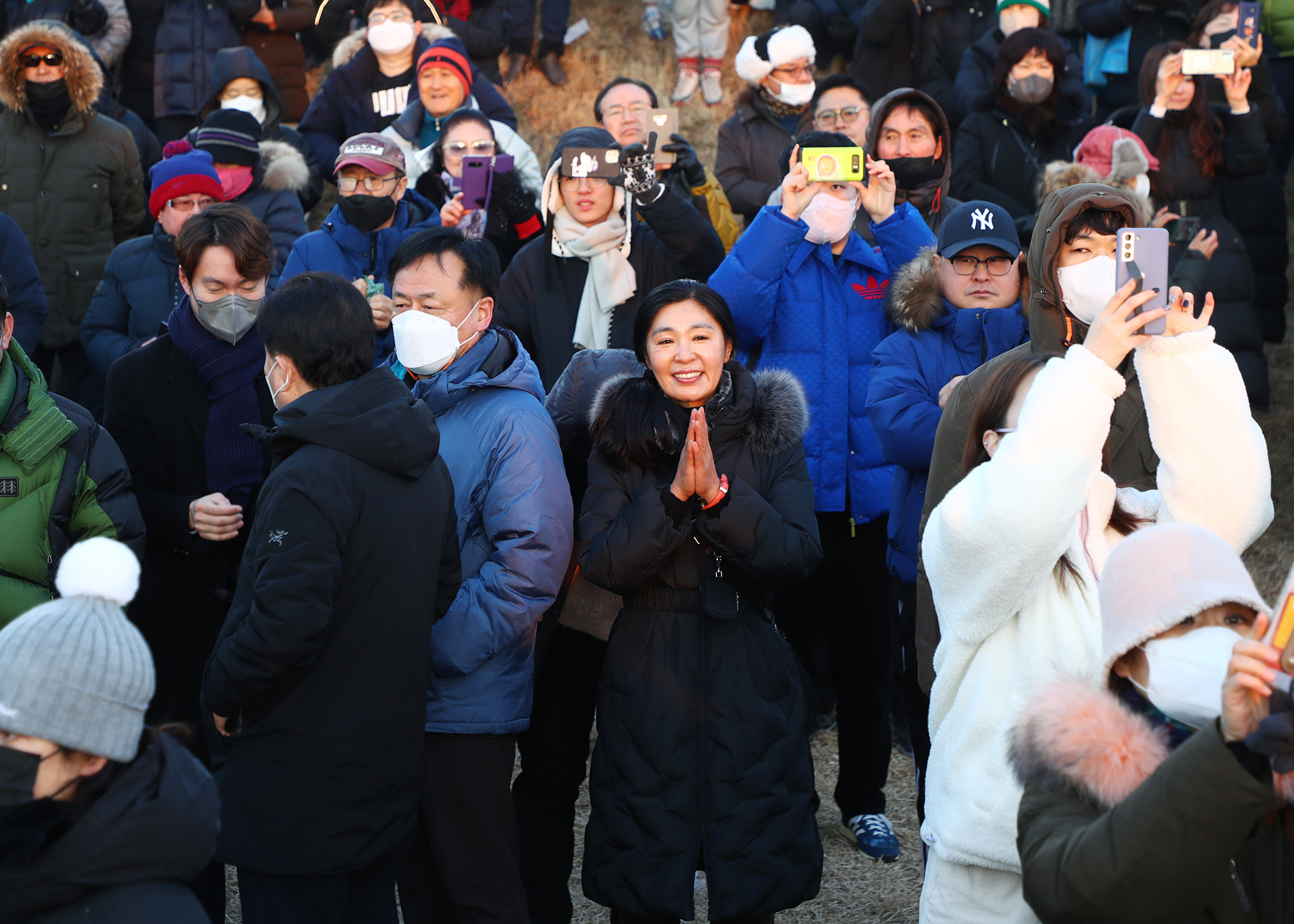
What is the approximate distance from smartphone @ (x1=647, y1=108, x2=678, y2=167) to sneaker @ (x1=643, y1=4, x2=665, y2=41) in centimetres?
555

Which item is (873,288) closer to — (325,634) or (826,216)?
(826,216)

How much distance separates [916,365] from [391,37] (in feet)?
15.6

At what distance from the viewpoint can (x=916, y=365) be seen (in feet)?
13.0

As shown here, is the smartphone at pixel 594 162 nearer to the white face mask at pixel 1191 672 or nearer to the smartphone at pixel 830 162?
the smartphone at pixel 830 162

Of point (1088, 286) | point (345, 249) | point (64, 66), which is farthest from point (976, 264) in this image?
point (64, 66)

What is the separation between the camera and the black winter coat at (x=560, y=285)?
4.69m

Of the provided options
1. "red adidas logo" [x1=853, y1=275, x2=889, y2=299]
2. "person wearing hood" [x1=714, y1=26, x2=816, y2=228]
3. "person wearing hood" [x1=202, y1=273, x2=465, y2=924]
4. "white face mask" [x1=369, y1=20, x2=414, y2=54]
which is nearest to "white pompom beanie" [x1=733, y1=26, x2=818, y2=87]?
"person wearing hood" [x1=714, y1=26, x2=816, y2=228]

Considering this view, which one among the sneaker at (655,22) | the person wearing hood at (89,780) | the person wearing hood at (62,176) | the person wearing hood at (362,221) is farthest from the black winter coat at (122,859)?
the sneaker at (655,22)

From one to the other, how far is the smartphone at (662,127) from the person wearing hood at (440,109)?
139 cm

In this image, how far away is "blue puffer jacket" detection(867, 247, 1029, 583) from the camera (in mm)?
3814

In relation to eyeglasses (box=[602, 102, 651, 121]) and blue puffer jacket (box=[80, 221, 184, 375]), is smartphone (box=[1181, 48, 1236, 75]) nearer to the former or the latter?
eyeglasses (box=[602, 102, 651, 121])

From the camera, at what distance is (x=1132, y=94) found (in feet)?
27.0

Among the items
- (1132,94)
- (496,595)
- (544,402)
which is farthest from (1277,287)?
(496,595)

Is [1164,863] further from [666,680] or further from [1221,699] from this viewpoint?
[666,680]
